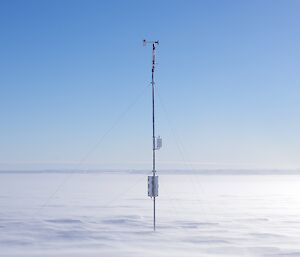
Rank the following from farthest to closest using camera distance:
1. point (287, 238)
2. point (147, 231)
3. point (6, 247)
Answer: point (147, 231)
point (287, 238)
point (6, 247)

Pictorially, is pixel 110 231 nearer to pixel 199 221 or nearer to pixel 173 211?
pixel 199 221

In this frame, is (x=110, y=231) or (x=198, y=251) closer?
(x=198, y=251)

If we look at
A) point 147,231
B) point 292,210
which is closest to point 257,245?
point 147,231

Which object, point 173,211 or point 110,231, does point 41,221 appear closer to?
point 110,231

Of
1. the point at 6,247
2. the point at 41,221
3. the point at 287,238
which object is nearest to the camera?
the point at 6,247

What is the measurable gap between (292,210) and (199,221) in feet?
21.5

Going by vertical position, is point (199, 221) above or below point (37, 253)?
below

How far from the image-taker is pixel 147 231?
1457 cm

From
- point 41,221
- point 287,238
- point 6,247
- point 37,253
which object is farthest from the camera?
point 41,221

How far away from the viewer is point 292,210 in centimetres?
2173

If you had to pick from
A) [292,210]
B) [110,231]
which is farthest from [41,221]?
[292,210]

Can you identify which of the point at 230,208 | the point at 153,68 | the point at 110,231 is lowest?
the point at 230,208

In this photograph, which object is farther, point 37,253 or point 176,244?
point 176,244

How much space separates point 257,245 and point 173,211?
857 cm
